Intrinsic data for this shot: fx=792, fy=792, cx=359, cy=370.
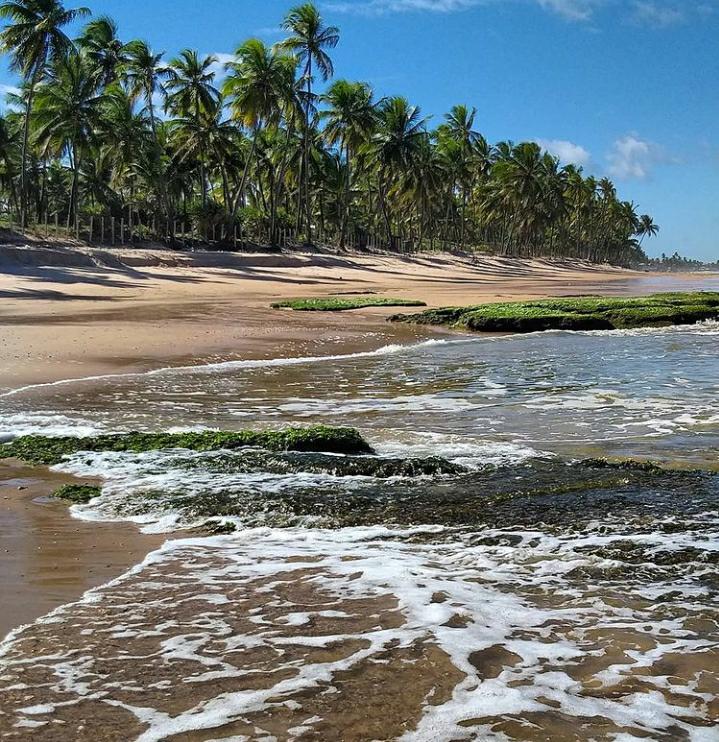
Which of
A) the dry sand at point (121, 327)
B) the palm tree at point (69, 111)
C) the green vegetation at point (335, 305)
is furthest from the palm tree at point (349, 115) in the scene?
the green vegetation at point (335, 305)

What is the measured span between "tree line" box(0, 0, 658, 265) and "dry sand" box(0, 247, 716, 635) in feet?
28.7

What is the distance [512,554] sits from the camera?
4047 millimetres

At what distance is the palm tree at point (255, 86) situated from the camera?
4566cm

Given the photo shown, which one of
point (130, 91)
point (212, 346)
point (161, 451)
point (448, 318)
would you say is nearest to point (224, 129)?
point (130, 91)

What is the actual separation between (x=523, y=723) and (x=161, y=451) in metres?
4.26

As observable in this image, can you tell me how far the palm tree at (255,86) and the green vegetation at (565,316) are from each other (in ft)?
97.1

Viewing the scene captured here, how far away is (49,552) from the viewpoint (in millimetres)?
3986

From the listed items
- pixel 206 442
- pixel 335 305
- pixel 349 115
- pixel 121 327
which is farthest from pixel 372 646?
pixel 349 115

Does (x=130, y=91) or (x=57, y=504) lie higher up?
(x=130, y=91)

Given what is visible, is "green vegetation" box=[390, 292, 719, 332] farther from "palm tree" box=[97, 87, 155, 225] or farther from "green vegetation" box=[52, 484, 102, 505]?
"palm tree" box=[97, 87, 155, 225]

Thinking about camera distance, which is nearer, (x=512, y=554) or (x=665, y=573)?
(x=665, y=573)

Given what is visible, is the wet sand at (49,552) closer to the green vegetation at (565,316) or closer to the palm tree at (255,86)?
the green vegetation at (565,316)

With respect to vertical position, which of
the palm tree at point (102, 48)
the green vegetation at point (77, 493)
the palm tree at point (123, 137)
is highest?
the palm tree at point (102, 48)

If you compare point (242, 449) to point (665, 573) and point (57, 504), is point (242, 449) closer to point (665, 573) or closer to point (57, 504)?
point (57, 504)
